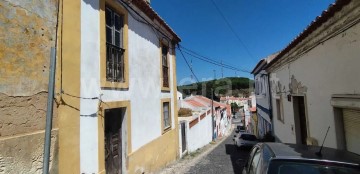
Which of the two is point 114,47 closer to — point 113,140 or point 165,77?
point 113,140

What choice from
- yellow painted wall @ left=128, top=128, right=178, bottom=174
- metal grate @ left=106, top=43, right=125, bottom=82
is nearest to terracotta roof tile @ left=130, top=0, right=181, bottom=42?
metal grate @ left=106, top=43, right=125, bottom=82

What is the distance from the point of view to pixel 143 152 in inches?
312

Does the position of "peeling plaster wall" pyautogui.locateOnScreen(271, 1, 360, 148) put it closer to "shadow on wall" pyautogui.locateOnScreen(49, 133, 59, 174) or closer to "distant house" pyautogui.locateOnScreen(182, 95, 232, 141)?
"shadow on wall" pyautogui.locateOnScreen(49, 133, 59, 174)

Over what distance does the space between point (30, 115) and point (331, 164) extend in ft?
13.5

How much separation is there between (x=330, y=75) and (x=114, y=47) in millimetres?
4994

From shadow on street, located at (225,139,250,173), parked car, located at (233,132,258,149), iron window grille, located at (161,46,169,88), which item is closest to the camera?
shadow on street, located at (225,139,250,173)

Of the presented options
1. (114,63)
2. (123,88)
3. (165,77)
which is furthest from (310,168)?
(165,77)

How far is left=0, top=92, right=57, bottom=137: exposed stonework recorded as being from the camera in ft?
11.4

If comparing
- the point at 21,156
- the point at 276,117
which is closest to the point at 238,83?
the point at 276,117

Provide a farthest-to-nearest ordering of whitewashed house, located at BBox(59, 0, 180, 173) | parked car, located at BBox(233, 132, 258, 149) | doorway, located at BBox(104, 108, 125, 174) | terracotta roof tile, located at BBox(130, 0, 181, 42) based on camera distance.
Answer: parked car, located at BBox(233, 132, 258, 149) → terracotta roof tile, located at BBox(130, 0, 181, 42) → doorway, located at BBox(104, 108, 125, 174) → whitewashed house, located at BBox(59, 0, 180, 173)

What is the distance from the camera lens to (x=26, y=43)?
385 centimetres

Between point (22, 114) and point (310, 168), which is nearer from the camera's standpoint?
point (310, 168)

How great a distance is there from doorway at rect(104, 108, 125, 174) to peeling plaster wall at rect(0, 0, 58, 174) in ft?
6.88

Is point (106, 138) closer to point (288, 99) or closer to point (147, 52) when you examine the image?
point (147, 52)
